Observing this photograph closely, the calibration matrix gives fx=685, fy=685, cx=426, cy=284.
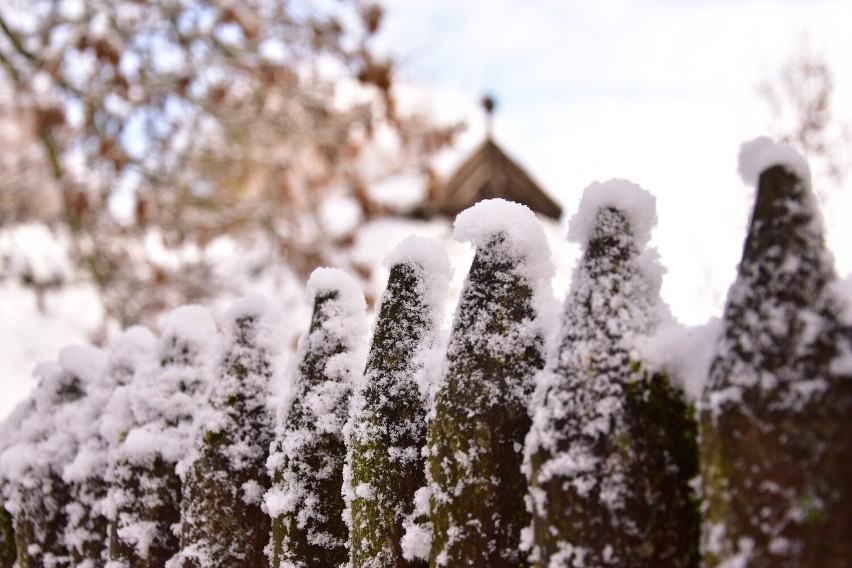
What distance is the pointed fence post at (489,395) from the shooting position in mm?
1467

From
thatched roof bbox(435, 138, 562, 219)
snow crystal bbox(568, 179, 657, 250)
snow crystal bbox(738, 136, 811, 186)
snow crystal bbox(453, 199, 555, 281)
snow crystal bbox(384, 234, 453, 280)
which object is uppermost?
thatched roof bbox(435, 138, 562, 219)

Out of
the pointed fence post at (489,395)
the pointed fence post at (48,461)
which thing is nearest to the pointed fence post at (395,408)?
the pointed fence post at (489,395)

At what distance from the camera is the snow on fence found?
1.09 meters

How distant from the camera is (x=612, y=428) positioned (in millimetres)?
1261

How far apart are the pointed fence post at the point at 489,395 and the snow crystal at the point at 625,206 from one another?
0.69 ft

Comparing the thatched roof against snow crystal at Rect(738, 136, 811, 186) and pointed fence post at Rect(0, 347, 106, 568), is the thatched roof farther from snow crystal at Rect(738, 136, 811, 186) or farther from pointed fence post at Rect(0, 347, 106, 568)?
snow crystal at Rect(738, 136, 811, 186)

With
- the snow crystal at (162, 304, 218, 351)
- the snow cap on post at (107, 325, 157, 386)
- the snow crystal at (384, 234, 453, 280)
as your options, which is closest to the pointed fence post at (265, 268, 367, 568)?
the snow crystal at (384, 234, 453, 280)

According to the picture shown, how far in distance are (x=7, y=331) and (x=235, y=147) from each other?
26.6 ft

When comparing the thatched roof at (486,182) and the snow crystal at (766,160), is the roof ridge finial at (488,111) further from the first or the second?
the snow crystal at (766,160)

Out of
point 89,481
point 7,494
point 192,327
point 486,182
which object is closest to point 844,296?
point 192,327

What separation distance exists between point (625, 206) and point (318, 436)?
1.04 meters

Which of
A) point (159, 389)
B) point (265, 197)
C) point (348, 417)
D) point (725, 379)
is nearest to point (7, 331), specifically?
point (265, 197)

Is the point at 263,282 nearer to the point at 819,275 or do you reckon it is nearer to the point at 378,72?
the point at 378,72

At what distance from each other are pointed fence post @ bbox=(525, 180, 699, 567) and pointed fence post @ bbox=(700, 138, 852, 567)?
0.32ft
